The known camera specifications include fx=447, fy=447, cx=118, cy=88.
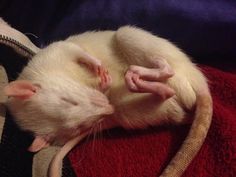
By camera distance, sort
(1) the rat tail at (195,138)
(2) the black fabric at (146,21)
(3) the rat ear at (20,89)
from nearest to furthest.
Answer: (1) the rat tail at (195,138)
(3) the rat ear at (20,89)
(2) the black fabric at (146,21)

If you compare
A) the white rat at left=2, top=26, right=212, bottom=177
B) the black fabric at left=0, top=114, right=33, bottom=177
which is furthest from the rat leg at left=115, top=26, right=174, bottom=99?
the black fabric at left=0, top=114, right=33, bottom=177

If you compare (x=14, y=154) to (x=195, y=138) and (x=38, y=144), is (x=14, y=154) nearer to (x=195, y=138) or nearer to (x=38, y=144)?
(x=38, y=144)

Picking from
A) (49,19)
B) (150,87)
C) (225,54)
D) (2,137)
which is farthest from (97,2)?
(2,137)

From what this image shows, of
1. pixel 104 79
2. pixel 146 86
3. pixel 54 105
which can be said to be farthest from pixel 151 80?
pixel 54 105

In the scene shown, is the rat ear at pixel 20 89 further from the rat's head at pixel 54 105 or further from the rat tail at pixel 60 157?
the rat tail at pixel 60 157

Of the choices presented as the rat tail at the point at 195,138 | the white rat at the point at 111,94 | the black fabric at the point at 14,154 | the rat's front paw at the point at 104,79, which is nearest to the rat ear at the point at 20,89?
the white rat at the point at 111,94
